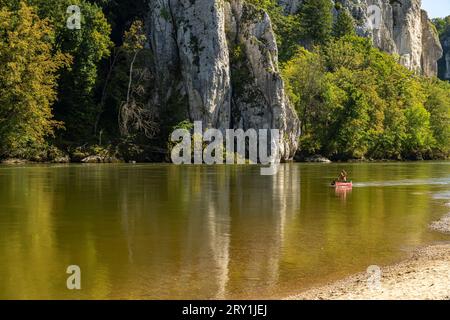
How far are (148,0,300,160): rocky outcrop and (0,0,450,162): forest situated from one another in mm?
2856

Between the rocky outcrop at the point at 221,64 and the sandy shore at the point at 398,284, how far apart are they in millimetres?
61929

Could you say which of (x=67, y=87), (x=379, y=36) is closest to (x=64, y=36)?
(x=67, y=87)

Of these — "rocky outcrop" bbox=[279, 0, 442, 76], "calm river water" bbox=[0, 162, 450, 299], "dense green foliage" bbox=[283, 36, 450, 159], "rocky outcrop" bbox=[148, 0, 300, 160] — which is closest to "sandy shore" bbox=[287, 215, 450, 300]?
"calm river water" bbox=[0, 162, 450, 299]

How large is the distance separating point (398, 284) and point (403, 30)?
145m

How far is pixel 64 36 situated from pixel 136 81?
1154 centimetres

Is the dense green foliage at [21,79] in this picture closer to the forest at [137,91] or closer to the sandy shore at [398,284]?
the forest at [137,91]

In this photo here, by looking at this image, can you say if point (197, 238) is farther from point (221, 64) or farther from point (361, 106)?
point (361, 106)

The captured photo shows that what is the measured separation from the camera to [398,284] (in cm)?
1126

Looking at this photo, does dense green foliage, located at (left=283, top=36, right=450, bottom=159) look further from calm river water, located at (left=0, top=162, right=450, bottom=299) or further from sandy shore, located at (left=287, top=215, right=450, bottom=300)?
sandy shore, located at (left=287, top=215, right=450, bottom=300)

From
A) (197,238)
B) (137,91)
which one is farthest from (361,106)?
(197,238)

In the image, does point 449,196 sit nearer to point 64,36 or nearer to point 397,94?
point 64,36

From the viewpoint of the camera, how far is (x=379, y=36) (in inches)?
5212

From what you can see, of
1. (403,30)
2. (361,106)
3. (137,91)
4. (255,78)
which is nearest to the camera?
(137,91)

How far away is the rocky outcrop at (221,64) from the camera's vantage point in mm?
75438
